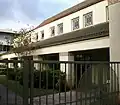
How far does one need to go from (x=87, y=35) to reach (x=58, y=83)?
826 cm

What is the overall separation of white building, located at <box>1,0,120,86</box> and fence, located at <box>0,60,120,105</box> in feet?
1.24

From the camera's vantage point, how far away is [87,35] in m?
13.7

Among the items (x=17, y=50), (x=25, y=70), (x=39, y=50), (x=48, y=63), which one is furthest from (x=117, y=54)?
(x=17, y=50)

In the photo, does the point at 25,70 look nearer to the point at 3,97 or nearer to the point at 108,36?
the point at 3,97

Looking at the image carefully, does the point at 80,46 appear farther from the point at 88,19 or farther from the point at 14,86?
the point at 14,86

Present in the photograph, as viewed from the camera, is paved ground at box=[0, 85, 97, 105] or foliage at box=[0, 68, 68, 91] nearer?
paved ground at box=[0, 85, 97, 105]

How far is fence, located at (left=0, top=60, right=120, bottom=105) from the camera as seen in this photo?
4703mm

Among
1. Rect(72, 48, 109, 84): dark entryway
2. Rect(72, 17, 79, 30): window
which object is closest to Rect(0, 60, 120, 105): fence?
Rect(72, 48, 109, 84): dark entryway

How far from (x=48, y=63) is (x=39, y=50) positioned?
14.8m

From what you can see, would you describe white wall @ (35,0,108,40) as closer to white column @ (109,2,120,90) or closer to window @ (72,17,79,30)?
window @ (72,17,79,30)

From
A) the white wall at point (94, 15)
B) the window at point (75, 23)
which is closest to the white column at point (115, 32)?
the white wall at point (94, 15)

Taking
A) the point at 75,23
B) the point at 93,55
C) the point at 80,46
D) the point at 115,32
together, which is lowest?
the point at 93,55

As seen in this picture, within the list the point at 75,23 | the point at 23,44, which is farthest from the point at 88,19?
the point at 23,44

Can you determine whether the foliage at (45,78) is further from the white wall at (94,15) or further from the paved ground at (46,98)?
the white wall at (94,15)
